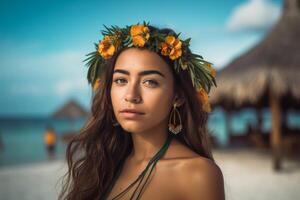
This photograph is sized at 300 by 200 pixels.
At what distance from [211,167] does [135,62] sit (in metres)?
0.52

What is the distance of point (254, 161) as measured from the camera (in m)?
8.38

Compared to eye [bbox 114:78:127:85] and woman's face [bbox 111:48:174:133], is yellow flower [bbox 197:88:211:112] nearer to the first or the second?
woman's face [bbox 111:48:174:133]

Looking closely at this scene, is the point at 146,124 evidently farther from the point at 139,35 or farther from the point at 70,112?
the point at 70,112

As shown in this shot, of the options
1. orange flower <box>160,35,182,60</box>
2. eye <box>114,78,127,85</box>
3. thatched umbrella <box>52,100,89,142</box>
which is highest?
orange flower <box>160,35,182,60</box>

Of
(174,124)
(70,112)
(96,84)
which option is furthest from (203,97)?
(70,112)

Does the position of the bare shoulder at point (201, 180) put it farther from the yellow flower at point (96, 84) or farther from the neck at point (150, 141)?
the yellow flower at point (96, 84)

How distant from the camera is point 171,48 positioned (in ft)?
5.07

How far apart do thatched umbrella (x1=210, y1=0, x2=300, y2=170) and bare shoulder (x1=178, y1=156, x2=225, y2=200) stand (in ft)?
19.3

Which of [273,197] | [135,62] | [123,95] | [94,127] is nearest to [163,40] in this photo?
[135,62]

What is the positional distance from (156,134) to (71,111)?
12028mm

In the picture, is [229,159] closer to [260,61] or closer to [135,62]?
[260,61]

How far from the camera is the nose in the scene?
1448 millimetres

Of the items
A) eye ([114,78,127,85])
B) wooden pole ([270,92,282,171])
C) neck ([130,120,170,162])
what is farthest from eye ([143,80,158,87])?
wooden pole ([270,92,282,171])

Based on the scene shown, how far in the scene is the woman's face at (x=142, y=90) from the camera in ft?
4.80
